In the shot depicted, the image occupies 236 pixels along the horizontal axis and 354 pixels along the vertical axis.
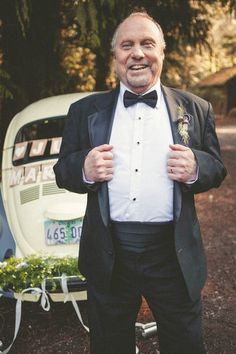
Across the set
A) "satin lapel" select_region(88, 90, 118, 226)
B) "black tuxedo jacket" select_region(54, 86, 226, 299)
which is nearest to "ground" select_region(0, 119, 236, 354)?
"black tuxedo jacket" select_region(54, 86, 226, 299)

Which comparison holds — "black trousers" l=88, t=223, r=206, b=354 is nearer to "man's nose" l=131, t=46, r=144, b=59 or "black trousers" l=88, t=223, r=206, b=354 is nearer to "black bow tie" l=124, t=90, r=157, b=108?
"black bow tie" l=124, t=90, r=157, b=108

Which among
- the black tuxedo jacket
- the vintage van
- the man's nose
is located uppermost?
the man's nose

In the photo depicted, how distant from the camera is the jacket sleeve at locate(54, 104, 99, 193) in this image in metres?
2.04

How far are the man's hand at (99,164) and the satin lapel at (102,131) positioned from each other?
3.6 inches

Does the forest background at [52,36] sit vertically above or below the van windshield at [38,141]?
above

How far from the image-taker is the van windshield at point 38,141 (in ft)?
14.8

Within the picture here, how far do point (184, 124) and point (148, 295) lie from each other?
930mm

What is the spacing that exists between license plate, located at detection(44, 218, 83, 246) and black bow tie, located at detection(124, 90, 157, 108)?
184 cm

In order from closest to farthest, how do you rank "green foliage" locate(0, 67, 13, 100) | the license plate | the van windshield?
the license plate < the van windshield < "green foliage" locate(0, 67, 13, 100)

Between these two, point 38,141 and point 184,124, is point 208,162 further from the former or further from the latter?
point 38,141

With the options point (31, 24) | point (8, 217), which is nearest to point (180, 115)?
point (8, 217)

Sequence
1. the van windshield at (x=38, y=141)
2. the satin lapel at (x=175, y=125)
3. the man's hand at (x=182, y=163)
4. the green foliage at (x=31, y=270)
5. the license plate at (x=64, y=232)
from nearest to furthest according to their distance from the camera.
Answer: the man's hand at (x=182, y=163)
the satin lapel at (x=175, y=125)
the green foliage at (x=31, y=270)
the license plate at (x=64, y=232)
the van windshield at (x=38, y=141)

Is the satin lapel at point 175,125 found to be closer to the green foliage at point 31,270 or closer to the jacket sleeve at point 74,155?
the jacket sleeve at point 74,155

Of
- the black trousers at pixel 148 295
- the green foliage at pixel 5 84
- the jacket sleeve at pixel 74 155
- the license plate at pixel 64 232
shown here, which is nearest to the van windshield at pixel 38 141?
the license plate at pixel 64 232
